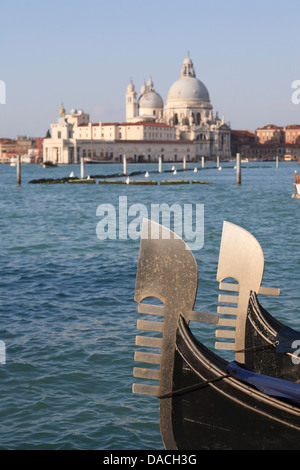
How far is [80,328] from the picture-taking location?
281 inches

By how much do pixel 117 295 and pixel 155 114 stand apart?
106652 millimetres

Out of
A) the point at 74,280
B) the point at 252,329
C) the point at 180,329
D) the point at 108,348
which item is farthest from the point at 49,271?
the point at 180,329

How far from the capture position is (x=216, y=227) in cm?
1723

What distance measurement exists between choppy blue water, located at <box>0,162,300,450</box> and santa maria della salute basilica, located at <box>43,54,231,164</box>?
255 ft

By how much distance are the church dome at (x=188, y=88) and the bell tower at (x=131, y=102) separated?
19.7ft

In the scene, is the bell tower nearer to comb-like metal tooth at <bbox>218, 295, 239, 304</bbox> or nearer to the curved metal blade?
comb-like metal tooth at <bbox>218, 295, 239, 304</bbox>

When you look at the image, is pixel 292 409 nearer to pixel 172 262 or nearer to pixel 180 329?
pixel 180 329

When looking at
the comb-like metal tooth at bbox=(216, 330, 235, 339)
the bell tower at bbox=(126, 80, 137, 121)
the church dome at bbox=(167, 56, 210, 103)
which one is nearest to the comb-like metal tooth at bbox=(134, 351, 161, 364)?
the comb-like metal tooth at bbox=(216, 330, 235, 339)

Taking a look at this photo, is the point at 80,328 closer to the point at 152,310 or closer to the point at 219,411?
the point at 152,310

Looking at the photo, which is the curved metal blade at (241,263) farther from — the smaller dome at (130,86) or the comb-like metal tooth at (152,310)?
the smaller dome at (130,86)

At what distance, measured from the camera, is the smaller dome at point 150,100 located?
113 meters

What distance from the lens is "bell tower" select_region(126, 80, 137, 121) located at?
11275 centimetres

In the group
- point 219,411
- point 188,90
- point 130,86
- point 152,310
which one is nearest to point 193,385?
point 219,411
